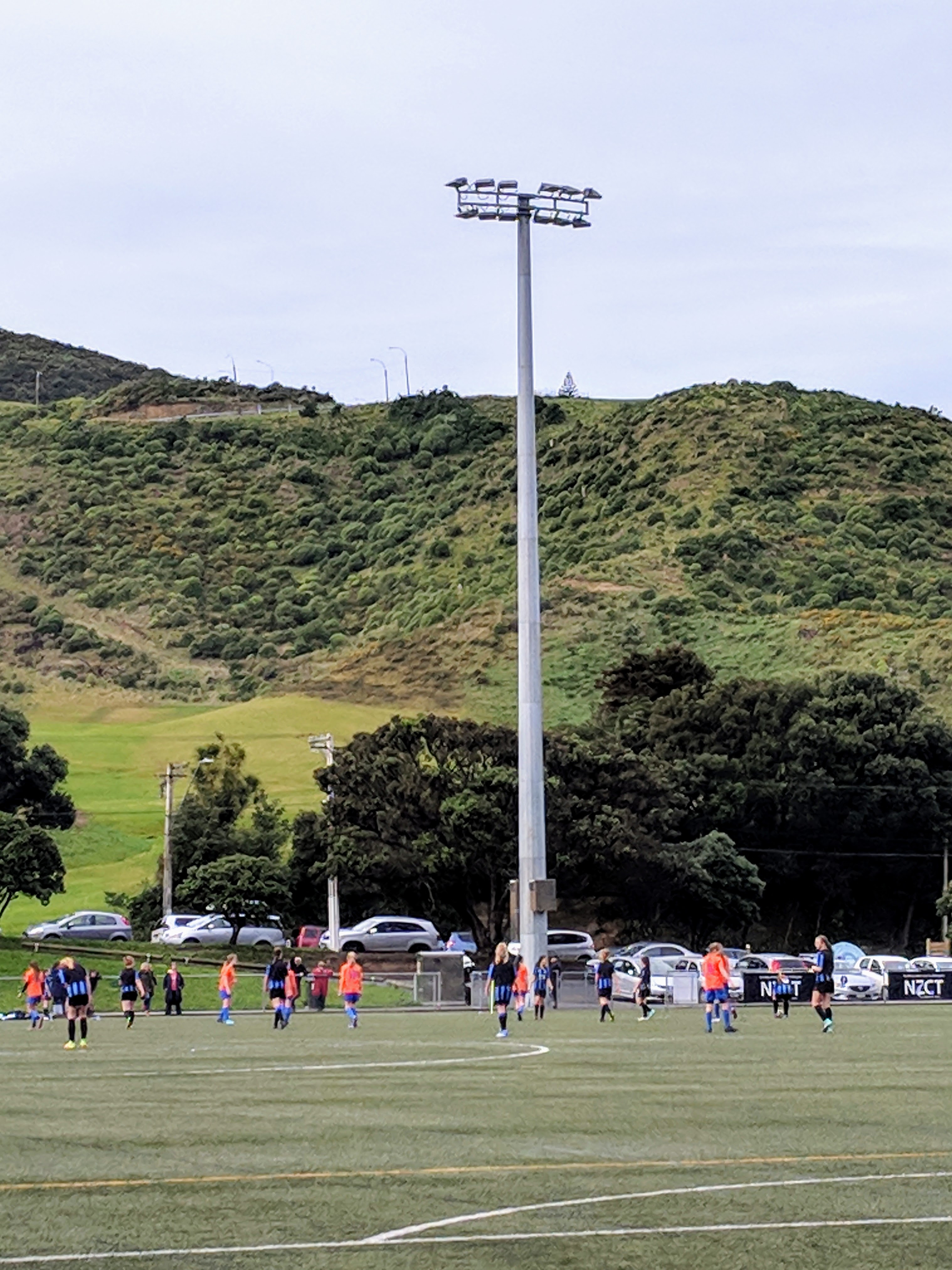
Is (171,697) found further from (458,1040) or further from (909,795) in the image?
(458,1040)

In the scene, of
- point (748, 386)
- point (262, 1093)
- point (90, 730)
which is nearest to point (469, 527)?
point (748, 386)

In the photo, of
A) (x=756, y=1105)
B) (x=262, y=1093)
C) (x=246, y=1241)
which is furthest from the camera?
(x=262, y=1093)

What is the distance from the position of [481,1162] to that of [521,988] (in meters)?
27.7

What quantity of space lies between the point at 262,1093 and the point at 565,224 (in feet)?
107

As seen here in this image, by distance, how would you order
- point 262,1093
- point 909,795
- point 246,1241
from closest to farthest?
1. point 246,1241
2. point 262,1093
3. point 909,795

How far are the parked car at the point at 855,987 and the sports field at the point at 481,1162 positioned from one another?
102ft

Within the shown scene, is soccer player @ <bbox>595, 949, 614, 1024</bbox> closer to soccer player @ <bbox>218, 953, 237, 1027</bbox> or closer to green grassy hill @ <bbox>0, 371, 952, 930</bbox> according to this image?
soccer player @ <bbox>218, 953, 237, 1027</bbox>

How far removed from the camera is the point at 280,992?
37719 mm

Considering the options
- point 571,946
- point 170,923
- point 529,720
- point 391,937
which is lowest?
point 571,946

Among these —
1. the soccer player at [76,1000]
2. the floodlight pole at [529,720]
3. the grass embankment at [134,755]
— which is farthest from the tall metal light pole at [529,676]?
the grass embankment at [134,755]

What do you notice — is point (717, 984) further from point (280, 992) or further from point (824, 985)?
point (280, 992)

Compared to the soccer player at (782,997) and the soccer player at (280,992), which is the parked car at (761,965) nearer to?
the soccer player at (782,997)

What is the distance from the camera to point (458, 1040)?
31.8m

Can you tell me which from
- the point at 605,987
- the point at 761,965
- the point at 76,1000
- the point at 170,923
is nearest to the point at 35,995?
the point at 76,1000
